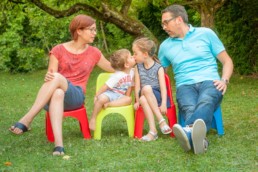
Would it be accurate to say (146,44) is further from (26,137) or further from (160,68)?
(26,137)

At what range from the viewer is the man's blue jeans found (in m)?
4.83

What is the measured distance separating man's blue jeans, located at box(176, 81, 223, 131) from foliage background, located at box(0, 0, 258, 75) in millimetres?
7307

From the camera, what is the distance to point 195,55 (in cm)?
547

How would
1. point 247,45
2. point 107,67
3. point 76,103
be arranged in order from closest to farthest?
point 76,103 < point 107,67 < point 247,45

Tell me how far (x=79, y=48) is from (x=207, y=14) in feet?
21.8

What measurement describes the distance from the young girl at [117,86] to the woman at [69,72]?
122mm

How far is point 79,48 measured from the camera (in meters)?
5.62

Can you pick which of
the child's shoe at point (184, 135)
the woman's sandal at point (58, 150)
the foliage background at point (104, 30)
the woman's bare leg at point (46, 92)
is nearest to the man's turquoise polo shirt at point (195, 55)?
the child's shoe at point (184, 135)

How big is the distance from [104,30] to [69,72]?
16.9 meters

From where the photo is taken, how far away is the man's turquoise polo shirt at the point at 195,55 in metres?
5.45

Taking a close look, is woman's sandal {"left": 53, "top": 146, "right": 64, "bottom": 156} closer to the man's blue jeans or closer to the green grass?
the green grass

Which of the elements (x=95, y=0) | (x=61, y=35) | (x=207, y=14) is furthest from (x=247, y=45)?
(x=61, y=35)

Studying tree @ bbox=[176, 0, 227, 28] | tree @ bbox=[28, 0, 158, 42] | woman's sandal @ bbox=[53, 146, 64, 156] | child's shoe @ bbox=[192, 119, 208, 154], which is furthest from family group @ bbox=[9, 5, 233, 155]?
tree @ bbox=[28, 0, 158, 42]

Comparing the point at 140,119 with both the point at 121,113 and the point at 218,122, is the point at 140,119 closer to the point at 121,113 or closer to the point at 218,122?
the point at 121,113
